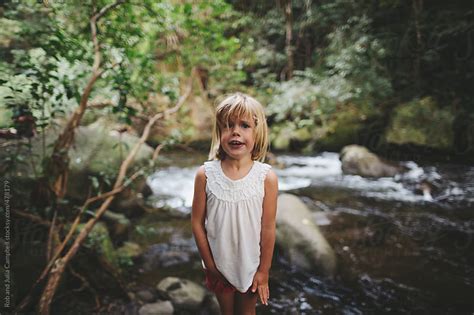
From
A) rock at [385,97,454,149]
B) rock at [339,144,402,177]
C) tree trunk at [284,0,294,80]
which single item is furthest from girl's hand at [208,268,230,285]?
tree trunk at [284,0,294,80]

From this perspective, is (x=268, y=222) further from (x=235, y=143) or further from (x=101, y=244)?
(x=101, y=244)

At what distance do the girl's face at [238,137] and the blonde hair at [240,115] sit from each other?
0.03 metres

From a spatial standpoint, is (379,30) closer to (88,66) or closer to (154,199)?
(154,199)

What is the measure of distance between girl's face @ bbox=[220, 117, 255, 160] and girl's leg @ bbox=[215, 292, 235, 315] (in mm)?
798

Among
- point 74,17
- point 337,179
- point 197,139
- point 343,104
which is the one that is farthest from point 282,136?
point 74,17

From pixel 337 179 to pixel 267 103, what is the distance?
4289 millimetres

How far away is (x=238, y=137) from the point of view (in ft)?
5.25

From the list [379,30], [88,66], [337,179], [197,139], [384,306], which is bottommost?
[384,306]

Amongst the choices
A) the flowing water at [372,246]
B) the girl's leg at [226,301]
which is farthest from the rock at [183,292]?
the girl's leg at [226,301]

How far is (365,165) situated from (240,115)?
7.00 metres

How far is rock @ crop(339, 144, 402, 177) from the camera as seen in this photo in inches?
300

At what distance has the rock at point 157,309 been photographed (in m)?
2.79

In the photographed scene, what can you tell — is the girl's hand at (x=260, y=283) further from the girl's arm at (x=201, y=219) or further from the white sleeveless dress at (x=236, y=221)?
the girl's arm at (x=201, y=219)

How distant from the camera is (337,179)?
7574mm
